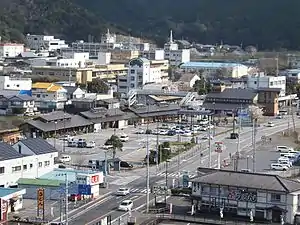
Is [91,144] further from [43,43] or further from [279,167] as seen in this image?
[43,43]

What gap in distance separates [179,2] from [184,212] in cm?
4523

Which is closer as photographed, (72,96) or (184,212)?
(184,212)

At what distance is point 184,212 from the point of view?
7.75m

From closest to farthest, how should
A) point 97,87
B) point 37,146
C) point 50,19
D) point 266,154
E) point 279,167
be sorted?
point 37,146 → point 279,167 → point 266,154 → point 97,87 → point 50,19

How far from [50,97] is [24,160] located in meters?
7.56

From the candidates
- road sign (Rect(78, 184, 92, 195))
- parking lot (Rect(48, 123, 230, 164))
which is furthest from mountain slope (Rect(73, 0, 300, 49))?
road sign (Rect(78, 184, 92, 195))

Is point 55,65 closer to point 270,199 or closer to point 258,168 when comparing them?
point 258,168

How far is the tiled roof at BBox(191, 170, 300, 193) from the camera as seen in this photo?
748 centimetres

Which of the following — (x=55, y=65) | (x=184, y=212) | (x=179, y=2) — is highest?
(x=179, y=2)

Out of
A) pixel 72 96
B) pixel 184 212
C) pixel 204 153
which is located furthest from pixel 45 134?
pixel 184 212

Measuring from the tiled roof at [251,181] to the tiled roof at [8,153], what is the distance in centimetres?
212

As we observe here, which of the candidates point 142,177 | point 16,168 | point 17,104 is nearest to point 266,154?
point 142,177

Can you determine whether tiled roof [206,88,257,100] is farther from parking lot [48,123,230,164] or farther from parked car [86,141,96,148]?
parked car [86,141,96,148]

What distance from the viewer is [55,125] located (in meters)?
13.2
